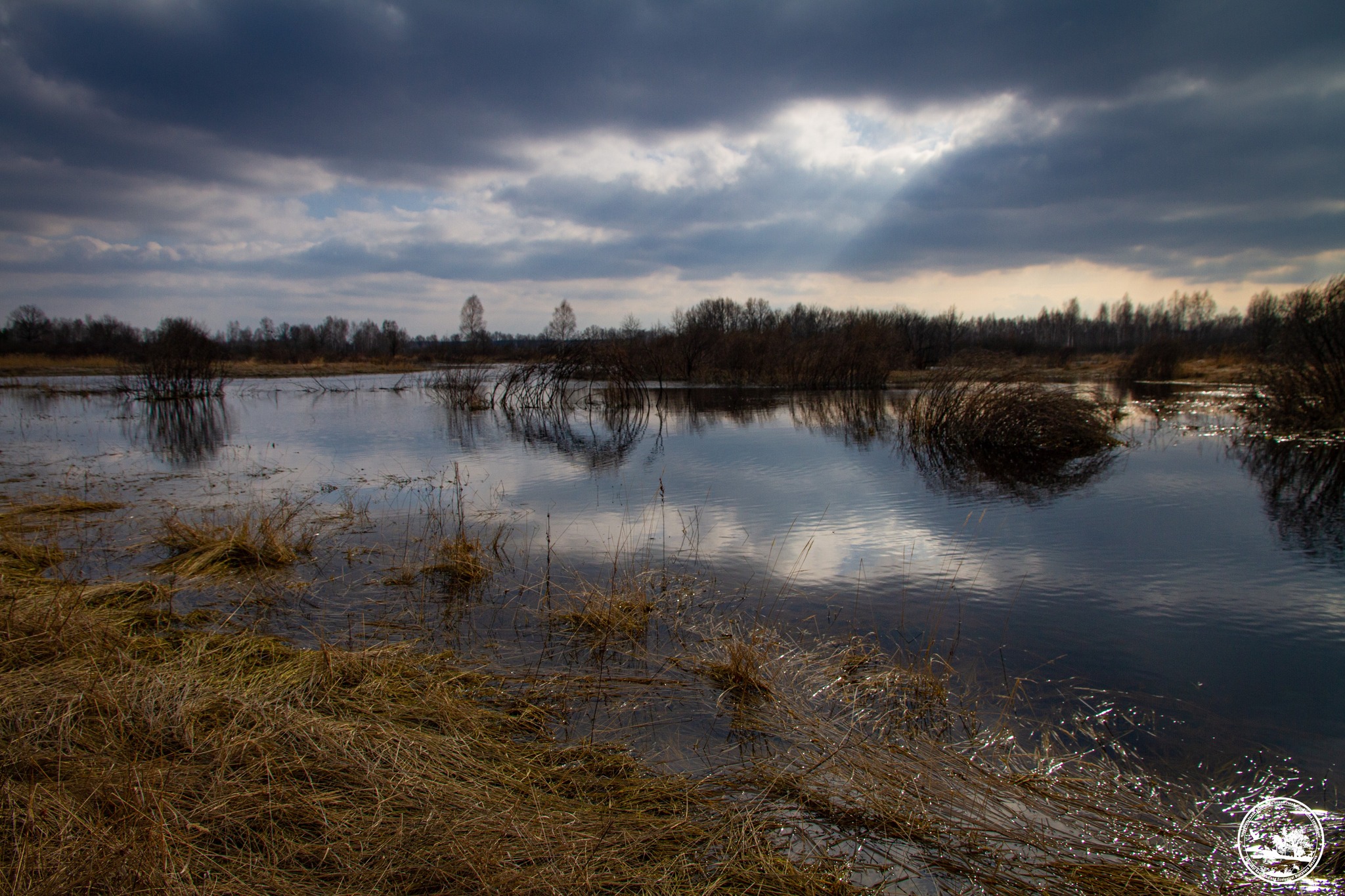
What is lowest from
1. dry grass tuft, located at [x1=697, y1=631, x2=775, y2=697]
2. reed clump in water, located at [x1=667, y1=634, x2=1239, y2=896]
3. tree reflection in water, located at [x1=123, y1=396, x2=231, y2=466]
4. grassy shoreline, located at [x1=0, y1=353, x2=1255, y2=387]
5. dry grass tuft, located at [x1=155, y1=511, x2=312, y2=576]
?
reed clump in water, located at [x1=667, y1=634, x2=1239, y2=896]

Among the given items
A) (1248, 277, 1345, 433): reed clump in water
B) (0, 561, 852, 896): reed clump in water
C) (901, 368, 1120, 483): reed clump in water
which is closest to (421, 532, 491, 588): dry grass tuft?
(0, 561, 852, 896): reed clump in water

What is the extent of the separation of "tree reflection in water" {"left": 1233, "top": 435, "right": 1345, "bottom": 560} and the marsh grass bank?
737 centimetres

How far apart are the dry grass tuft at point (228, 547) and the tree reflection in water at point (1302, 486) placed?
469 inches

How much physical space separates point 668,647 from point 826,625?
143 centimetres

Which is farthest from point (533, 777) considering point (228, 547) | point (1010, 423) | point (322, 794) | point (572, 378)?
point (572, 378)

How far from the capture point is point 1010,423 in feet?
50.6

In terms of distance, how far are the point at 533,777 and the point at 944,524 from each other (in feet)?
24.4

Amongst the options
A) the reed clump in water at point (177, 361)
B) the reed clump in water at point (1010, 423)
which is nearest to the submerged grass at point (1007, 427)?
the reed clump in water at point (1010, 423)

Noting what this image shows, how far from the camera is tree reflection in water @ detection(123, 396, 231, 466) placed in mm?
15266

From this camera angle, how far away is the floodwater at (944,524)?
206 inches

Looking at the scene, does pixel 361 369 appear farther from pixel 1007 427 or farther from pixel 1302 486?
pixel 1302 486

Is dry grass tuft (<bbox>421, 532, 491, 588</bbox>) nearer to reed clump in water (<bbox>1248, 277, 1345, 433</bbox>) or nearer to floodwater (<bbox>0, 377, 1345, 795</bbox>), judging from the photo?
floodwater (<bbox>0, 377, 1345, 795</bbox>)

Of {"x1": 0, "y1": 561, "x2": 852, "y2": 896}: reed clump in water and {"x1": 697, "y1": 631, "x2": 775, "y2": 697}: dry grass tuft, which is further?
{"x1": 697, "y1": 631, "x2": 775, "y2": 697}: dry grass tuft

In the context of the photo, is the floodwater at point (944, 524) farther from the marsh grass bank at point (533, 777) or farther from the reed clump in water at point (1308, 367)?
the reed clump in water at point (1308, 367)
